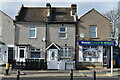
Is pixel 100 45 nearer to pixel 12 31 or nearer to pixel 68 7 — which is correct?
pixel 68 7

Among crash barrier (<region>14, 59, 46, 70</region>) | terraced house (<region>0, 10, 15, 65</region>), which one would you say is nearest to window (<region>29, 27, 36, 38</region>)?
terraced house (<region>0, 10, 15, 65</region>)

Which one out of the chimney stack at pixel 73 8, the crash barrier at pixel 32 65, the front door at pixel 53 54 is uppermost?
the chimney stack at pixel 73 8

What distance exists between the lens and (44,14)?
27.3m

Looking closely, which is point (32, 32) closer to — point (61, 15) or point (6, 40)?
point (6, 40)

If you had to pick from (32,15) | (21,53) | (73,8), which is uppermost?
(73,8)

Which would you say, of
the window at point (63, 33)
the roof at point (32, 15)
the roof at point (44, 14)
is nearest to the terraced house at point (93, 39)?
the window at point (63, 33)

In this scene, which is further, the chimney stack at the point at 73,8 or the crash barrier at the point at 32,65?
the chimney stack at the point at 73,8

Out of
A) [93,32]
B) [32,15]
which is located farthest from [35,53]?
[93,32]

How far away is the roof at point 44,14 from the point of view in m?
25.7

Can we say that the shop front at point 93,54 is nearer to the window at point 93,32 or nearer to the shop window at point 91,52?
the shop window at point 91,52

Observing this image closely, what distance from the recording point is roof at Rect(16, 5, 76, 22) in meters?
25.7

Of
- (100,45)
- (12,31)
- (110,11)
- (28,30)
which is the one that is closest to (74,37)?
(100,45)

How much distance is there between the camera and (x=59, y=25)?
2530 centimetres

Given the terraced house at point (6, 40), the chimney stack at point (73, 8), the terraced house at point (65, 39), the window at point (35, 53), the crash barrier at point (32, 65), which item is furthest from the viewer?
the chimney stack at point (73, 8)
